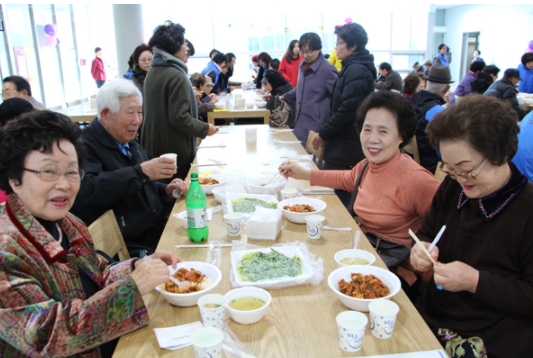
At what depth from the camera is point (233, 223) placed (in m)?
1.73

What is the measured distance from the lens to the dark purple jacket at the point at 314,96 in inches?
158

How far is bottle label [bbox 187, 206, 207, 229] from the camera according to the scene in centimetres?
166

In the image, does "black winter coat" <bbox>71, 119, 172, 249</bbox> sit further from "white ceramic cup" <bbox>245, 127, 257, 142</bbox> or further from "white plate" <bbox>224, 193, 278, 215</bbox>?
"white ceramic cup" <bbox>245, 127, 257, 142</bbox>

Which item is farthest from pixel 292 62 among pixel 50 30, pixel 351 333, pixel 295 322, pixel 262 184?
pixel 351 333

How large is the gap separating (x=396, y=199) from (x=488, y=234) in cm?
56

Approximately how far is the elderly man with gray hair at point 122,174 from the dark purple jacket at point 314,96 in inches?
85.5

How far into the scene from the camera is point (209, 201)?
7.27 ft

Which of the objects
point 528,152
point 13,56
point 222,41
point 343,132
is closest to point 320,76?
point 343,132

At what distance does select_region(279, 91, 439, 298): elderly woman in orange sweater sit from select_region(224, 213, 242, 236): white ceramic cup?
66cm

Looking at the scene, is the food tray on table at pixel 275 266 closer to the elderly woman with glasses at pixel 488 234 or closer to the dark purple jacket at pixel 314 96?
the elderly woman with glasses at pixel 488 234

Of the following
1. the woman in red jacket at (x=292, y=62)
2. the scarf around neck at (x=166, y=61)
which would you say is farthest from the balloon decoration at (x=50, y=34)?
the scarf around neck at (x=166, y=61)

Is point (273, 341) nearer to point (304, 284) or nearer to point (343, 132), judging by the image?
point (304, 284)

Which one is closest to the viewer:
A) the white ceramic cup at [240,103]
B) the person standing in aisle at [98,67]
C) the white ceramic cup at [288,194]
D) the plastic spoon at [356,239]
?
the plastic spoon at [356,239]

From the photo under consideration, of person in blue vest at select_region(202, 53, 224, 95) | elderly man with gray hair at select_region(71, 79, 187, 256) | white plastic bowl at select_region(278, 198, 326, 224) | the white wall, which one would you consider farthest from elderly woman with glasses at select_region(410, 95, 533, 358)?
the white wall
